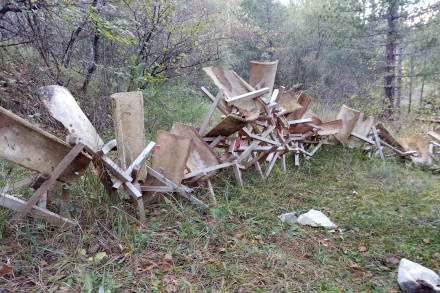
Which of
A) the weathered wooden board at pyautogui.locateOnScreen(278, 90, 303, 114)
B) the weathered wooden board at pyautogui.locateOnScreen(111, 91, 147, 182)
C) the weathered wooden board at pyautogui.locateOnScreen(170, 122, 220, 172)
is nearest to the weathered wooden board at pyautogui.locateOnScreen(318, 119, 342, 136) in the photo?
the weathered wooden board at pyautogui.locateOnScreen(278, 90, 303, 114)

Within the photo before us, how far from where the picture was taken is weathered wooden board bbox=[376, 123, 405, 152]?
6262 millimetres

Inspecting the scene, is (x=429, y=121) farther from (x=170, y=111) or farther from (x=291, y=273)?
(x=291, y=273)

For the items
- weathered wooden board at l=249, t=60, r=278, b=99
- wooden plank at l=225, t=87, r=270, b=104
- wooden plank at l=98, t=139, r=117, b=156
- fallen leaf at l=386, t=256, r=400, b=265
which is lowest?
fallen leaf at l=386, t=256, r=400, b=265

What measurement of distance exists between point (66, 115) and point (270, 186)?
2.77 m

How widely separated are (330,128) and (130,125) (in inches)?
167

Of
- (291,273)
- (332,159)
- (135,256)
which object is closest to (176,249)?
(135,256)

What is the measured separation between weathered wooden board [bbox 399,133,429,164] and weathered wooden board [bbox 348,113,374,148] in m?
1.21

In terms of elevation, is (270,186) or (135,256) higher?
(135,256)

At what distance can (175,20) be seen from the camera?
6027mm

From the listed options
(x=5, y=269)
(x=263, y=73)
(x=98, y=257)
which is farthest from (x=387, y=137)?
(x=5, y=269)

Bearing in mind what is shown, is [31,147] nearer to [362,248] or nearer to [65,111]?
[65,111]

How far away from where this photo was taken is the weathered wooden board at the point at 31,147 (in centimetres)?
193

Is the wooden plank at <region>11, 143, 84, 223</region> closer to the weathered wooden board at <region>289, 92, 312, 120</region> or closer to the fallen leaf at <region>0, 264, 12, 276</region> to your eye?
the fallen leaf at <region>0, 264, 12, 276</region>

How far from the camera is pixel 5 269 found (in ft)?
6.37
